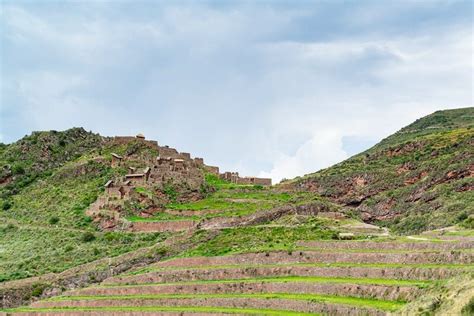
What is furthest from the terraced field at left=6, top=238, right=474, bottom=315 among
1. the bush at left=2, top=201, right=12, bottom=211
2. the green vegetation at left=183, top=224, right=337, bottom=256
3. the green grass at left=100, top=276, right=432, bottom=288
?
the bush at left=2, top=201, right=12, bottom=211

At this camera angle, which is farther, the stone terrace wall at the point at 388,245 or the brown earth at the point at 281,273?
the stone terrace wall at the point at 388,245

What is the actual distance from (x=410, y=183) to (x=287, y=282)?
56900 millimetres

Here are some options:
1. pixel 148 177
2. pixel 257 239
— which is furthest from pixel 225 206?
pixel 257 239

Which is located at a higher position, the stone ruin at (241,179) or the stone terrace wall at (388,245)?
the stone ruin at (241,179)

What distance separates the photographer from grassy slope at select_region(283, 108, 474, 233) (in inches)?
2806

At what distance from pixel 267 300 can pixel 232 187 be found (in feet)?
134

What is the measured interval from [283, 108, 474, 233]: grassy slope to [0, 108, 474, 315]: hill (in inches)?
13.2

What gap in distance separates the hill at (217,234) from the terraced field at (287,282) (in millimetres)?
98

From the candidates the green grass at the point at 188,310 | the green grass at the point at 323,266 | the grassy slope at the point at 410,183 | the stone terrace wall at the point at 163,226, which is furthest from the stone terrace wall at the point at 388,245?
the grassy slope at the point at 410,183

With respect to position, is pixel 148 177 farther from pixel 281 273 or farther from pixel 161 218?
pixel 281 273

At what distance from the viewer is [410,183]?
308ft

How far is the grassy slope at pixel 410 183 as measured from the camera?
71.3 metres

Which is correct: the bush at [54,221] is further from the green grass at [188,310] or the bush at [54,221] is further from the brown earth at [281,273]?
the green grass at [188,310]

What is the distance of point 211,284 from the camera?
147 ft
